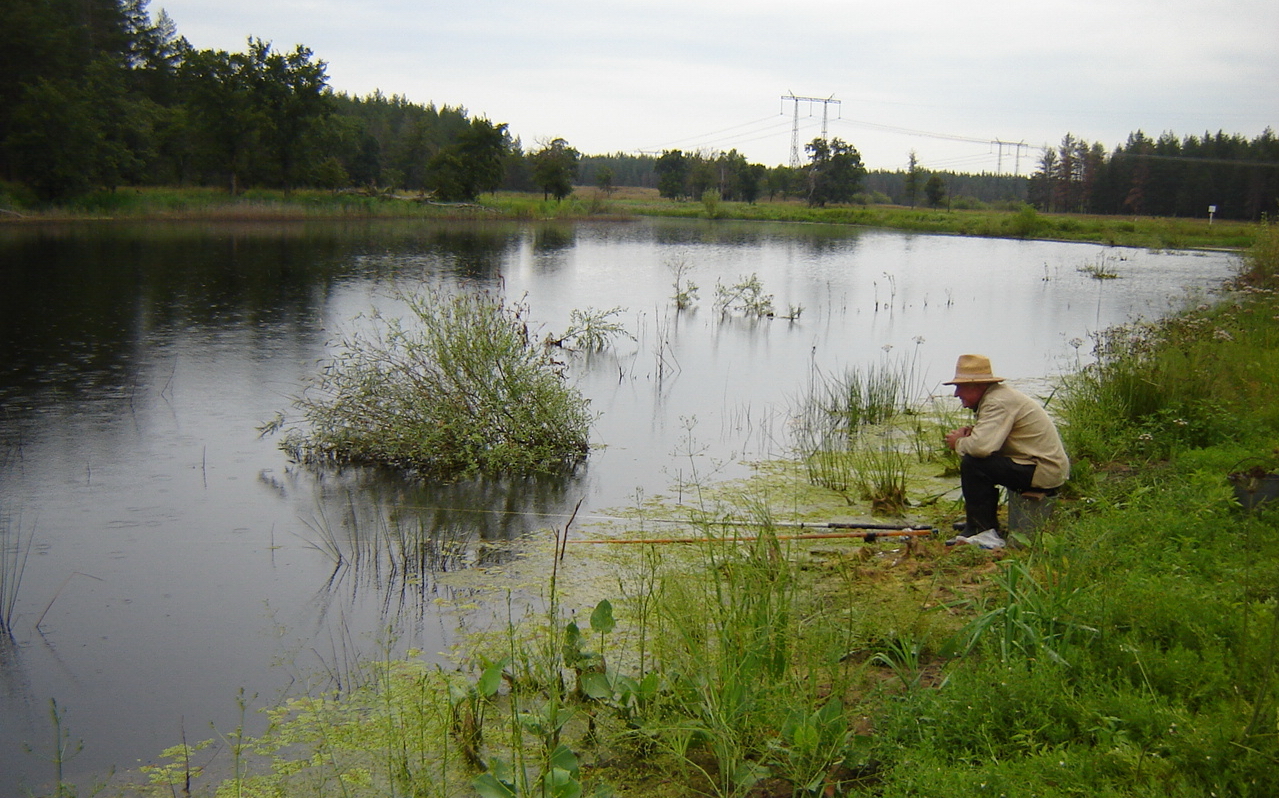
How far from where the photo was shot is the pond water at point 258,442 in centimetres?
557

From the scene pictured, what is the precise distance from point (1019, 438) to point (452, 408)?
18.0ft

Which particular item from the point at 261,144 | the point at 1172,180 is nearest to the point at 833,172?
the point at 1172,180

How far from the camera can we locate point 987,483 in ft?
20.6

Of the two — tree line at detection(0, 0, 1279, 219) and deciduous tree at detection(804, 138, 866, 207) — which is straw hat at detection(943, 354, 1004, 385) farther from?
deciduous tree at detection(804, 138, 866, 207)

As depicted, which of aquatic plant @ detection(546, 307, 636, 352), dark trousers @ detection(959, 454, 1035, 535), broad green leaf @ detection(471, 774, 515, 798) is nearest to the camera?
broad green leaf @ detection(471, 774, 515, 798)

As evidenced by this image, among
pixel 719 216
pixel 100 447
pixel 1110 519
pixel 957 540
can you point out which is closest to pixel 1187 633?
pixel 1110 519

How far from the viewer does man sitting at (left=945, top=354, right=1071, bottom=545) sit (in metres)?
6.11

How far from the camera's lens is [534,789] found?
368 cm

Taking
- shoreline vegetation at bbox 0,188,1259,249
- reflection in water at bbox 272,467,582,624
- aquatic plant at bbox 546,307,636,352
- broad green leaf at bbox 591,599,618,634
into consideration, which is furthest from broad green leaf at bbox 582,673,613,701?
shoreline vegetation at bbox 0,188,1259,249

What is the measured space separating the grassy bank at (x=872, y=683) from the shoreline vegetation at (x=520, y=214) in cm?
4046

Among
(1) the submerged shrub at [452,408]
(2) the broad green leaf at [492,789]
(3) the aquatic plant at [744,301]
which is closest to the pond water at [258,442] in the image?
(1) the submerged shrub at [452,408]

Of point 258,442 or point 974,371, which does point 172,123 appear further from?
point 974,371

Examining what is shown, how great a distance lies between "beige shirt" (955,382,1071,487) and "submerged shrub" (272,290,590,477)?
4662 mm

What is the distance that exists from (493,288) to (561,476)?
1363cm
